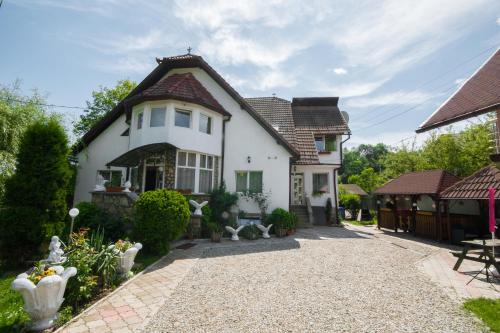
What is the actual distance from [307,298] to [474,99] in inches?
205

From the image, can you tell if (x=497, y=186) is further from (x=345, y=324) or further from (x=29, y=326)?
(x=29, y=326)

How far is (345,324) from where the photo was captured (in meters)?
4.10

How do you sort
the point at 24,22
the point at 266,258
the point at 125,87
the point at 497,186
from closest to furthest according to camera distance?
the point at 24,22 → the point at 266,258 → the point at 497,186 → the point at 125,87

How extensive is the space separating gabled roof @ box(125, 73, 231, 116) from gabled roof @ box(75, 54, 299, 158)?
0.90m

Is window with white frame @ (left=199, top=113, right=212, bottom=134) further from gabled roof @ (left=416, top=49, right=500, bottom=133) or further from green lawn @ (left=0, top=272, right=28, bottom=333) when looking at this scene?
gabled roof @ (left=416, top=49, right=500, bottom=133)

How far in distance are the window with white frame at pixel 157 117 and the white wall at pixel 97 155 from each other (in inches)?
148

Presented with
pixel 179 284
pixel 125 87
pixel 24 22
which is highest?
pixel 125 87

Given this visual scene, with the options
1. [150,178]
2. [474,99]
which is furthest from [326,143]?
[474,99]

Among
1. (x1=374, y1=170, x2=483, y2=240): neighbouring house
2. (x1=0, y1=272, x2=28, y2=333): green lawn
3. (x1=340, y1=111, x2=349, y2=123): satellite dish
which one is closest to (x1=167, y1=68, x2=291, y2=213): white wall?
(x1=374, y1=170, x2=483, y2=240): neighbouring house

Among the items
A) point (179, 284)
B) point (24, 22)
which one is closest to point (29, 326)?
point (179, 284)

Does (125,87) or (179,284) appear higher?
(125,87)

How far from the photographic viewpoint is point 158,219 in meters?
7.80

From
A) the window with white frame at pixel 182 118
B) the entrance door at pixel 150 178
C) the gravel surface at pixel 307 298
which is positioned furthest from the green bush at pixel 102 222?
the window with white frame at pixel 182 118

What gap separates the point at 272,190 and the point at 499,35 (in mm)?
10203
